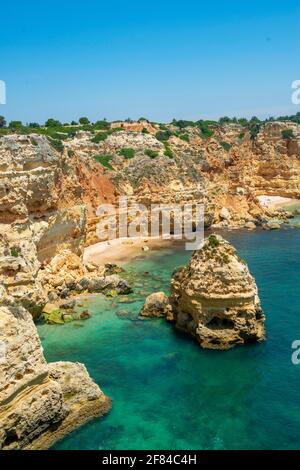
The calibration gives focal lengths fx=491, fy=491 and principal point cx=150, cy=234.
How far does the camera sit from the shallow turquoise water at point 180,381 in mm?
18922

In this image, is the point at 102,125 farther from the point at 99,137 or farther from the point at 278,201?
the point at 278,201

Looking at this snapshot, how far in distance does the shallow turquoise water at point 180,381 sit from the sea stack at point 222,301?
77cm

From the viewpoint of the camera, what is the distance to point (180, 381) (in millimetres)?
23234

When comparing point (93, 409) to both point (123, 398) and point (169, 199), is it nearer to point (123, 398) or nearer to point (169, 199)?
point (123, 398)

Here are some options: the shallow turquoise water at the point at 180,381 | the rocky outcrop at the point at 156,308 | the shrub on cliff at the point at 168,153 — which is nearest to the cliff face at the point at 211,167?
the shrub on cliff at the point at 168,153

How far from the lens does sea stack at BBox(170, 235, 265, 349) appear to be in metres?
26.5

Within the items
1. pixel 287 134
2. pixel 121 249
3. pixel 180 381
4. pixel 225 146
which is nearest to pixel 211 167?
pixel 225 146

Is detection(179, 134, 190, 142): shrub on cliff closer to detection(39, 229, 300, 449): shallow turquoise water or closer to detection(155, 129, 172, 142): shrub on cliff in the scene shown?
detection(155, 129, 172, 142): shrub on cliff

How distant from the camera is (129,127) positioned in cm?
8519

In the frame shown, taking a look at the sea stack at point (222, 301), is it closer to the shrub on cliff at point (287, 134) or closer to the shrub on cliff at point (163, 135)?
the shrub on cliff at point (163, 135)

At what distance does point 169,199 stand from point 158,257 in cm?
1278

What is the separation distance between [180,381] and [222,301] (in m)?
5.36

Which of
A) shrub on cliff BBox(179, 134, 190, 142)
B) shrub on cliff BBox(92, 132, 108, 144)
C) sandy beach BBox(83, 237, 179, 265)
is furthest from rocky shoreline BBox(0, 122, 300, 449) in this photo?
sandy beach BBox(83, 237, 179, 265)
